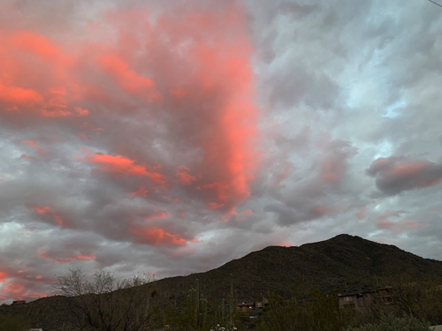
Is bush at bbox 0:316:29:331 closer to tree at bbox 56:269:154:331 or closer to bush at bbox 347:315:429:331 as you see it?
tree at bbox 56:269:154:331

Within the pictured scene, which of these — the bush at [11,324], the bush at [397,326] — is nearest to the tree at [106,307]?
the bush at [11,324]

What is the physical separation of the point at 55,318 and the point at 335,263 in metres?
63.8

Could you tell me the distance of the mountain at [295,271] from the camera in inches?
2437

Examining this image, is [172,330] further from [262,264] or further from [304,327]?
[262,264]

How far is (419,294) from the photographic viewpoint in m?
23.6

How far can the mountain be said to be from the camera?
6191 cm

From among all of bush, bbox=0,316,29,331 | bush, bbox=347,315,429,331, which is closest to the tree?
bush, bbox=0,316,29,331

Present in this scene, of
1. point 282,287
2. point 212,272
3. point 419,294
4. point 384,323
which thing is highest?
point 212,272

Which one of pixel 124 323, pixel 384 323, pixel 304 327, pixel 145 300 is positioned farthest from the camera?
pixel 145 300

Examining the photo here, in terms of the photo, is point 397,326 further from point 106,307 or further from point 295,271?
point 295,271

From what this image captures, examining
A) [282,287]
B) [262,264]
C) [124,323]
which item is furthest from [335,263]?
[124,323]

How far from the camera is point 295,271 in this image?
81375 millimetres

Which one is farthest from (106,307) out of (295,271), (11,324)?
(295,271)

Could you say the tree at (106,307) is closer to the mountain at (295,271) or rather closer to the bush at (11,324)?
the bush at (11,324)
